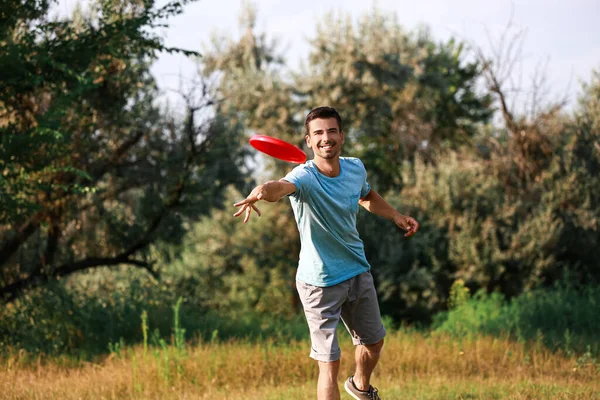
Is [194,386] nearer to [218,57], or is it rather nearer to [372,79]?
[372,79]

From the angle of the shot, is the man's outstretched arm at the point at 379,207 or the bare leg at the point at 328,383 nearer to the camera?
the bare leg at the point at 328,383

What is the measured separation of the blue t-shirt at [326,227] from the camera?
162 inches

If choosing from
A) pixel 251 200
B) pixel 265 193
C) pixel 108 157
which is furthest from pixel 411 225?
pixel 108 157

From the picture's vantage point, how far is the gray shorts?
411cm

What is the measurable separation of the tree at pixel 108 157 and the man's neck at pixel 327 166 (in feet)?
17.6

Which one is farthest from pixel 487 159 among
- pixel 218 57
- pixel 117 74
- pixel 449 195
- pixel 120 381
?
pixel 120 381

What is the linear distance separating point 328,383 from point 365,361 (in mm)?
520

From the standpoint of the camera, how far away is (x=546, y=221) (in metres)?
14.2

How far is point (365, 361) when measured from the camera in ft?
14.7

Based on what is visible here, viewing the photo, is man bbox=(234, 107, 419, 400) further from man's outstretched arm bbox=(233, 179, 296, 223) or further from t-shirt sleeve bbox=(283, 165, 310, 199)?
man's outstretched arm bbox=(233, 179, 296, 223)

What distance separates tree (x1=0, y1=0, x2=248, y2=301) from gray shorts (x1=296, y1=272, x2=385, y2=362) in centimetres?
564

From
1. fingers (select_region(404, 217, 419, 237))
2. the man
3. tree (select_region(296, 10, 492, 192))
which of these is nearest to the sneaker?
the man

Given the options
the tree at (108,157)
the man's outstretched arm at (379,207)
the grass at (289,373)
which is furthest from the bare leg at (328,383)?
the tree at (108,157)

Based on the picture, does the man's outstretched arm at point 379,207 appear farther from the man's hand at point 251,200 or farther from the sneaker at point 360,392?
the man's hand at point 251,200
